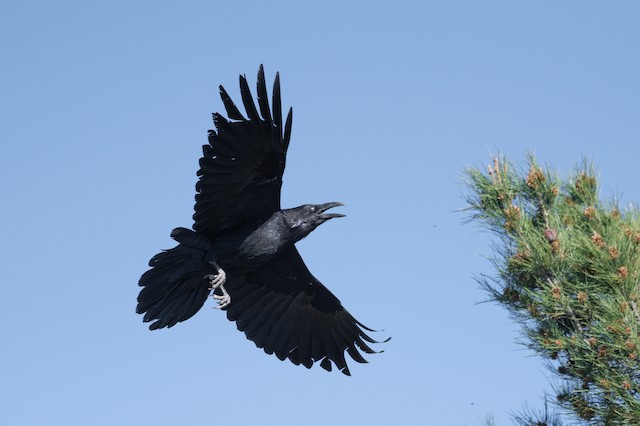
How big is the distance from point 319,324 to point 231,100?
2.88 meters

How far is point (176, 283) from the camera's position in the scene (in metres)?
7.34

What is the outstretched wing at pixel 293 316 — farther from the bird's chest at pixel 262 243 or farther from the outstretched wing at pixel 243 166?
the outstretched wing at pixel 243 166

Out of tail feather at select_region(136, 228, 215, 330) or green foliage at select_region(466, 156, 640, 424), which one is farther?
tail feather at select_region(136, 228, 215, 330)

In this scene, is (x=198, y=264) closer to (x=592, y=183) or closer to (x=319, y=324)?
(x=319, y=324)

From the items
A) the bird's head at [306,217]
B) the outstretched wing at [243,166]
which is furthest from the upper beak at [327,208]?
the outstretched wing at [243,166]

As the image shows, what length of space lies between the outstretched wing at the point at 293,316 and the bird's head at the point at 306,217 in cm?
93

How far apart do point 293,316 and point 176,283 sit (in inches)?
56.7

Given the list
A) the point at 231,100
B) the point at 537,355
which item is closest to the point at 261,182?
the point at 231,100

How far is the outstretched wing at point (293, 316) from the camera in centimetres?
816

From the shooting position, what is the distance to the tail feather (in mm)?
7105

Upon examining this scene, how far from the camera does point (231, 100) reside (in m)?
6.36

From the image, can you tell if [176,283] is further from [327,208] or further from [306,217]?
[327,208]

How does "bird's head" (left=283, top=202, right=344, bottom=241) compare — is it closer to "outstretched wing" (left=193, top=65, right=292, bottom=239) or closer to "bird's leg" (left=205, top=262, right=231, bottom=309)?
"outstretched wing" (left=193, top=65, right=292, bottom=239)

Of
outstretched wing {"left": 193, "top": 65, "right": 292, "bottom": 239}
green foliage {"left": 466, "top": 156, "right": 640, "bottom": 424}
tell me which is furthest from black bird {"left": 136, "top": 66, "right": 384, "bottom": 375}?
green foliage {"left": 466, "top": 156, "right": 640, "bottom": 424}
